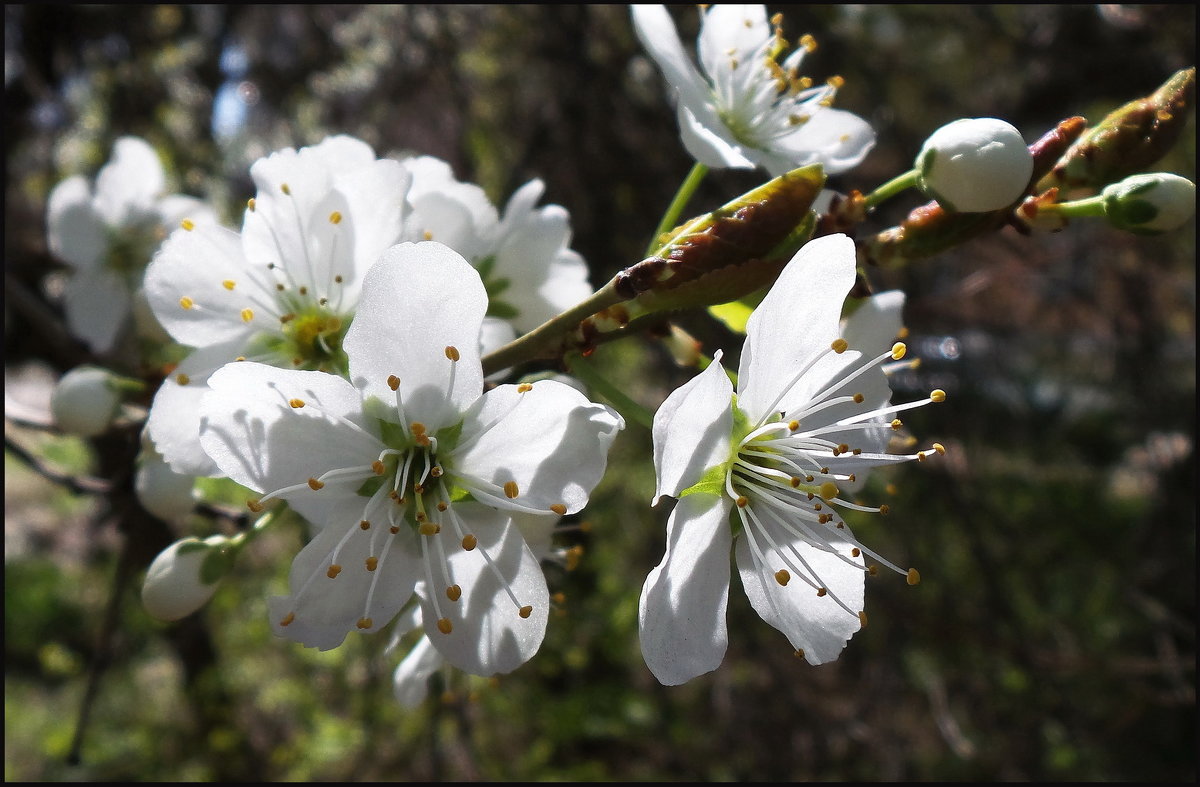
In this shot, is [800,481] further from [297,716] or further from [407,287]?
[297,716]

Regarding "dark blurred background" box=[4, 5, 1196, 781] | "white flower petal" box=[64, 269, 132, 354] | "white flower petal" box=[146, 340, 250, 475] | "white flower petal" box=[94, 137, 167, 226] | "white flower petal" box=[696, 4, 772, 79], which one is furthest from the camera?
"dark blurred background" box=[4, 5, 1196, 781]

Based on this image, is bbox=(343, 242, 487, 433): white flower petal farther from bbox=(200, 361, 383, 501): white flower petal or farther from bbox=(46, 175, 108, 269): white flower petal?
bbox=(46, 175, 108, 269): white flower petal

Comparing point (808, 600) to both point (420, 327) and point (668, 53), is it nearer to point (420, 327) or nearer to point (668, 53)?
point (420, 327)

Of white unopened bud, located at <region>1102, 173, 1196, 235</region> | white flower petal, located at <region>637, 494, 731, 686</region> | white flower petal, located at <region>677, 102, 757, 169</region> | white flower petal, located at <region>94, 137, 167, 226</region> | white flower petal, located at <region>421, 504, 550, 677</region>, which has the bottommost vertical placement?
white flower petal, located at <region>637, 494, 731, 686</region>

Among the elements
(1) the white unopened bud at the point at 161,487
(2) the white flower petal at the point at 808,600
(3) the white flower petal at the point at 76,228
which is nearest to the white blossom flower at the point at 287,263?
(1) the white unopened bud at the point at 161,487

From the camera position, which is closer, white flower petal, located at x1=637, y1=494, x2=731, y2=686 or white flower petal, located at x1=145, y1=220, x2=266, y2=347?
white flower petal, located at x1=637, y1=494, x2=731, y2=686

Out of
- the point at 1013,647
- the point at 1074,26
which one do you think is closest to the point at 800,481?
the point at 1013,647

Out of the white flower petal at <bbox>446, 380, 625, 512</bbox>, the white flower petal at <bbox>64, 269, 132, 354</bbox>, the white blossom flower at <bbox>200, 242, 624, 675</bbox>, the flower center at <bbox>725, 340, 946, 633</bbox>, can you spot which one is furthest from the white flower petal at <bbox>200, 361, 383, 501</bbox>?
the white flower petal at <bbox>64, 269, 132, 354</bbox>
